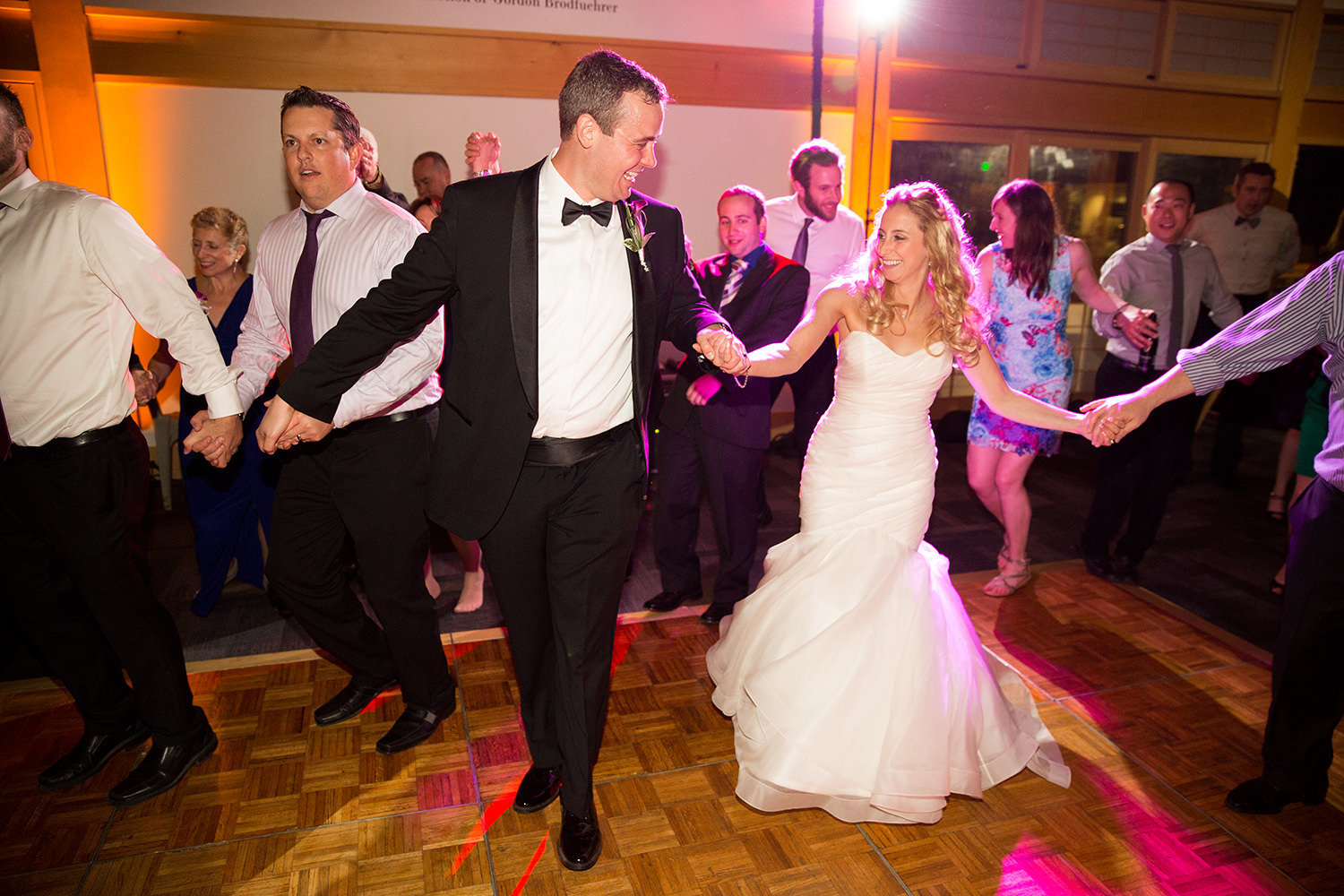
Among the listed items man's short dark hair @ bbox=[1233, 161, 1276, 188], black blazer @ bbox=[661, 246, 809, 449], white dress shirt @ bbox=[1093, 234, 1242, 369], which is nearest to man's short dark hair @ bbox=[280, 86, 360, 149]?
black blazer @ bbox=[661, 246, 809, 449]

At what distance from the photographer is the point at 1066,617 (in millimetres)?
3512

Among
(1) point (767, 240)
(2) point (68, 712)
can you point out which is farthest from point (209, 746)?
(1) point (767, 240)

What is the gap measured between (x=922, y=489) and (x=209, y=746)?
2.32m

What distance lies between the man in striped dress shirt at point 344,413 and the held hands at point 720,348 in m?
0.74

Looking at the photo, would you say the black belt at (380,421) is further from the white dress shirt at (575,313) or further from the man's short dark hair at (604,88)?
the man's short dark hair at (604,88)

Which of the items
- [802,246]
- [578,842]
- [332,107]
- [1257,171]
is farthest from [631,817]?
[1257,171]

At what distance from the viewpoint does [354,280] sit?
2.35 metres

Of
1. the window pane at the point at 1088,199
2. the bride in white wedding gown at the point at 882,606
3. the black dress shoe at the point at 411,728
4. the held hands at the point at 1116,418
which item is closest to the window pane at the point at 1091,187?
the window pane at the point at 1088,199

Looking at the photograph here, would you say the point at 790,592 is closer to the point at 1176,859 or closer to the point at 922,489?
the point at 922,489

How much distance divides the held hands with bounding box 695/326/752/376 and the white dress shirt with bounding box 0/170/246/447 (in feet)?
4.16

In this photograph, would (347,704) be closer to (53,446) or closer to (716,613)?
(53,446)

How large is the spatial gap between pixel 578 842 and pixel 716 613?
138 cm

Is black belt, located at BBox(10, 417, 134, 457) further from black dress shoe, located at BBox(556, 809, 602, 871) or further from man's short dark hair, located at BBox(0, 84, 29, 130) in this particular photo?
Result: black dress shoe, located at BBox(556, 809, 602, 871)

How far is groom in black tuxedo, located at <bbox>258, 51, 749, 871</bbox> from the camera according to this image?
1.89 metres
